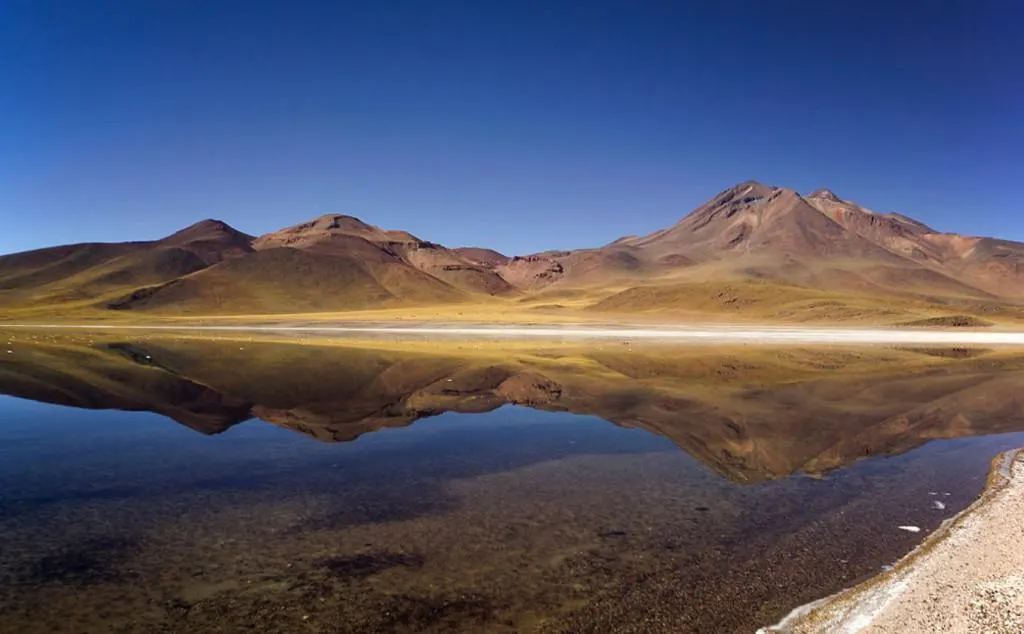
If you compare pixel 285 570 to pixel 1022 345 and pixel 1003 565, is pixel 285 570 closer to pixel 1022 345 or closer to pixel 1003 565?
pixel 1003 565

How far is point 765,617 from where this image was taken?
760 centimetres

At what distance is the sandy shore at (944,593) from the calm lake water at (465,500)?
48 centimetres

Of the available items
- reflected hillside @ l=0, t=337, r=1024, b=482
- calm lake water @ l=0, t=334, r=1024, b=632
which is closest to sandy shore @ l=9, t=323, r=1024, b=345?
reflected hillside @ l=0, t=337, r=1024, b=482

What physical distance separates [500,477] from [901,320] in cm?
8452

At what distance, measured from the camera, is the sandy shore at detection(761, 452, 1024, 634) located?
23.1 feet

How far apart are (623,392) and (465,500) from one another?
14.8 m

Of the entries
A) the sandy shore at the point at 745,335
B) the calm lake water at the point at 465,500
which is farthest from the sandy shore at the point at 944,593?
the sandy shore at the point at 745,335

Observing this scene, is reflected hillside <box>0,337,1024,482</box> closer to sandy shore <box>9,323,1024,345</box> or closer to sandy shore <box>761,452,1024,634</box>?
sandy shore <box>761,452,1024,634</box>

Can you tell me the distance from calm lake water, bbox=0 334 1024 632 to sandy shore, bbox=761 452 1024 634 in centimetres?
48

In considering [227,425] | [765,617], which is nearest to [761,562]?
[765,617]

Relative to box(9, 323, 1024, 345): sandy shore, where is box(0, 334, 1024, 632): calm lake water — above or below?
below

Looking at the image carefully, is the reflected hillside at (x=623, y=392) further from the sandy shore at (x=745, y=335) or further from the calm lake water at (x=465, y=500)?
the sandy shore at (x=745, y=335)

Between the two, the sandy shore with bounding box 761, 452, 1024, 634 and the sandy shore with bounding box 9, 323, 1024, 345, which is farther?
the sandy shore with bounding box 9, 323, 1024, 345

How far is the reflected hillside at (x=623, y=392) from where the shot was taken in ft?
59.8
